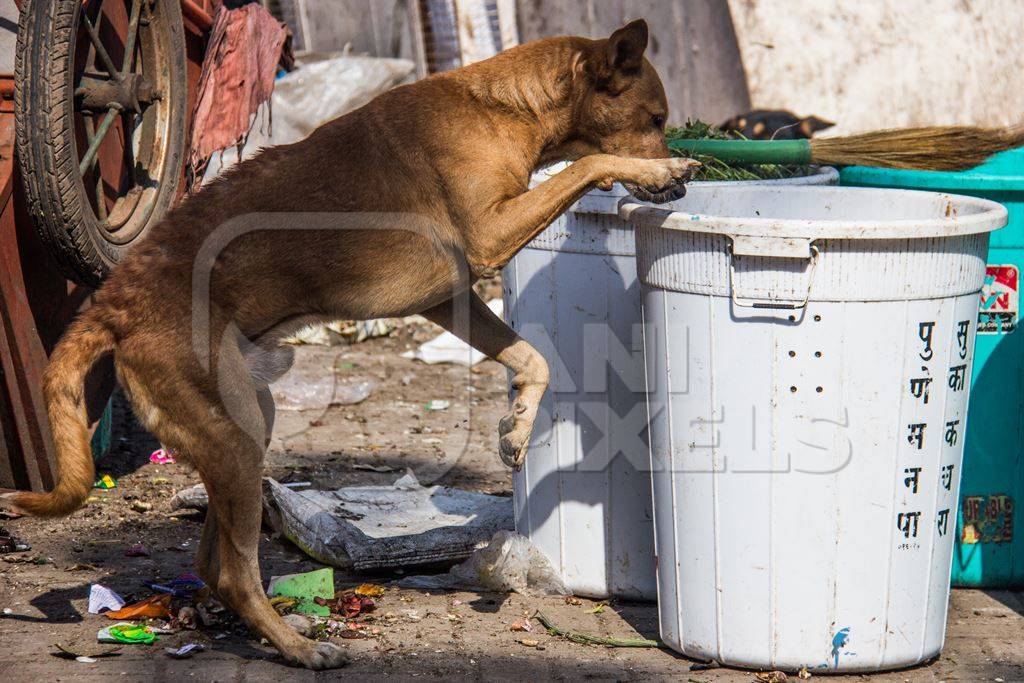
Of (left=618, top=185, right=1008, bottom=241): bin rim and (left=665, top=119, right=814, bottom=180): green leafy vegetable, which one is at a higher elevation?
(left=665, top=119, right=814, bottom=180): green leafy vegetable

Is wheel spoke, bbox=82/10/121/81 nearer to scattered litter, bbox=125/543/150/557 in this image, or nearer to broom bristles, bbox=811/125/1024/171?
scattered litter, bbox=125/543/150/557

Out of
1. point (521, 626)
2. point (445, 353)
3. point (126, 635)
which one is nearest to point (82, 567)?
point (126, 635)

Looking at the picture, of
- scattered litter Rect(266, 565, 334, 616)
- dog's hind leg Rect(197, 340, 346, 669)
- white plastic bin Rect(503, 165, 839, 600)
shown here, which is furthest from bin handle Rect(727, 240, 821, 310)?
scattered litter Rect(266, 565, 334, 616)

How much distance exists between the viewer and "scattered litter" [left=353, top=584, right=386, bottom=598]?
3.96m

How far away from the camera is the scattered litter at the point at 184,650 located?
343cm

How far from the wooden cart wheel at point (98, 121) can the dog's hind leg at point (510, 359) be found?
57.9 inches

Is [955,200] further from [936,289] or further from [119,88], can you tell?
[119,88]

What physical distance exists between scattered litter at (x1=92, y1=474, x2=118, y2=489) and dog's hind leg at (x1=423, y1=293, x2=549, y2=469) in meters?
1.94

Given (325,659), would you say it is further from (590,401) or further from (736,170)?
(736,170)

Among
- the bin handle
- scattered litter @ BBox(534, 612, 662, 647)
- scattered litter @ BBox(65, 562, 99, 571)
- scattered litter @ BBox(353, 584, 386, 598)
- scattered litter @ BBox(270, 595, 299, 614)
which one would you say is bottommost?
scattered litter @ BBox(534, 612, 662, 647)

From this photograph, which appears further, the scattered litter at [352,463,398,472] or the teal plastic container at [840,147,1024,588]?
the scattered litter at [352,463,398,472]

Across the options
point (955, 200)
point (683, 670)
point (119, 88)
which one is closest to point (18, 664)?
point (683, 670)

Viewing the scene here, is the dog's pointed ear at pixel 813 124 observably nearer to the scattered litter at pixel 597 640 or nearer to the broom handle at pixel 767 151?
the broom handle at pixel 767 151

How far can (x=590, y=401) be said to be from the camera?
151 inches
